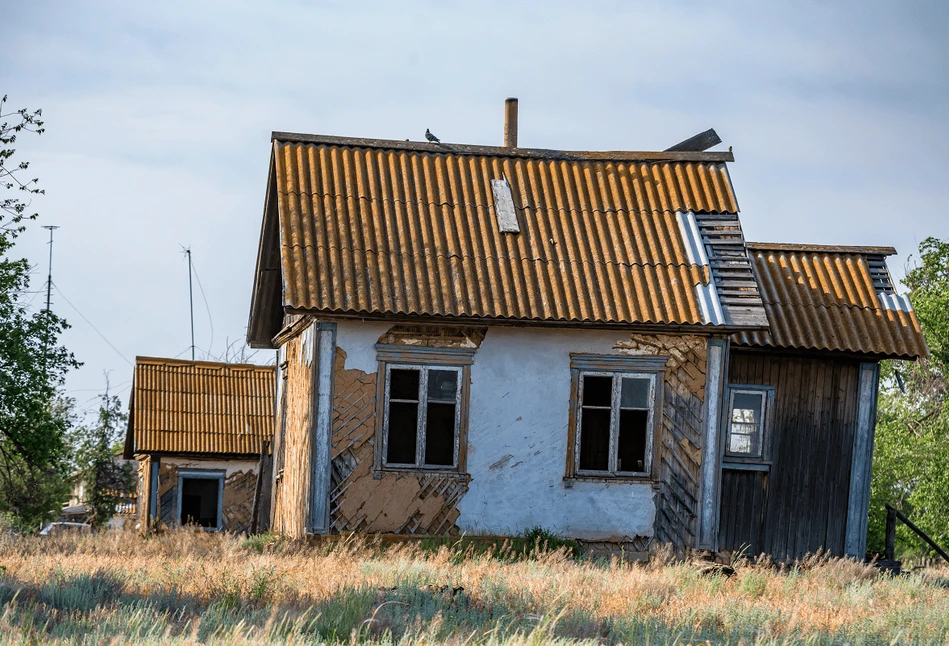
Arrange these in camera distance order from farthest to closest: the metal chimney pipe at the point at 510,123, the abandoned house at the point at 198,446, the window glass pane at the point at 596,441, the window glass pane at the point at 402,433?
the abandoned house at the point at 198,446 → the metal chimney pipe at the point at 510,123 → the window glass pane at the point at 596,441 → the window glass pane at the point at 402,433

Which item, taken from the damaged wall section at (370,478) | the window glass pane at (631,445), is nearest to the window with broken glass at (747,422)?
the window glass pane at (631,445)

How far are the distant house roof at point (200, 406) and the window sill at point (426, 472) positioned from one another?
10.4 m

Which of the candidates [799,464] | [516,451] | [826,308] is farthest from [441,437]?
[826,308]

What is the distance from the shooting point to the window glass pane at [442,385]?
14.9m

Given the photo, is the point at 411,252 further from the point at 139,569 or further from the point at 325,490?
the point at 139,569

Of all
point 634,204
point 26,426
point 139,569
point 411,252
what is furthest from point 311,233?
point 26,426

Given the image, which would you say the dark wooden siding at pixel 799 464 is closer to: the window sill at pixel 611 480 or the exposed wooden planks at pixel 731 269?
the exposed wooden planks at pixel 731 269

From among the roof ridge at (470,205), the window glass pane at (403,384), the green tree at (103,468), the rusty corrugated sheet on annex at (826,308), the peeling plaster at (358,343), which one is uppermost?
the roof ridge at (470,205)

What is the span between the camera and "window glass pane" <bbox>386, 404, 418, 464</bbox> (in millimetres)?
15094

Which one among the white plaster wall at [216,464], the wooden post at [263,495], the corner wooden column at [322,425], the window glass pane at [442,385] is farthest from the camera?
the white plaster wall at [216,464]

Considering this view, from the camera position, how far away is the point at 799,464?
56.1ft

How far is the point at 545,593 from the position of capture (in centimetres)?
1006

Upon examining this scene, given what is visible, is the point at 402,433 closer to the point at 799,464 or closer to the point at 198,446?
the point at 799,464

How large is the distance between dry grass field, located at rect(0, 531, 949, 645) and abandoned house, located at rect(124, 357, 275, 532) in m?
11.6
